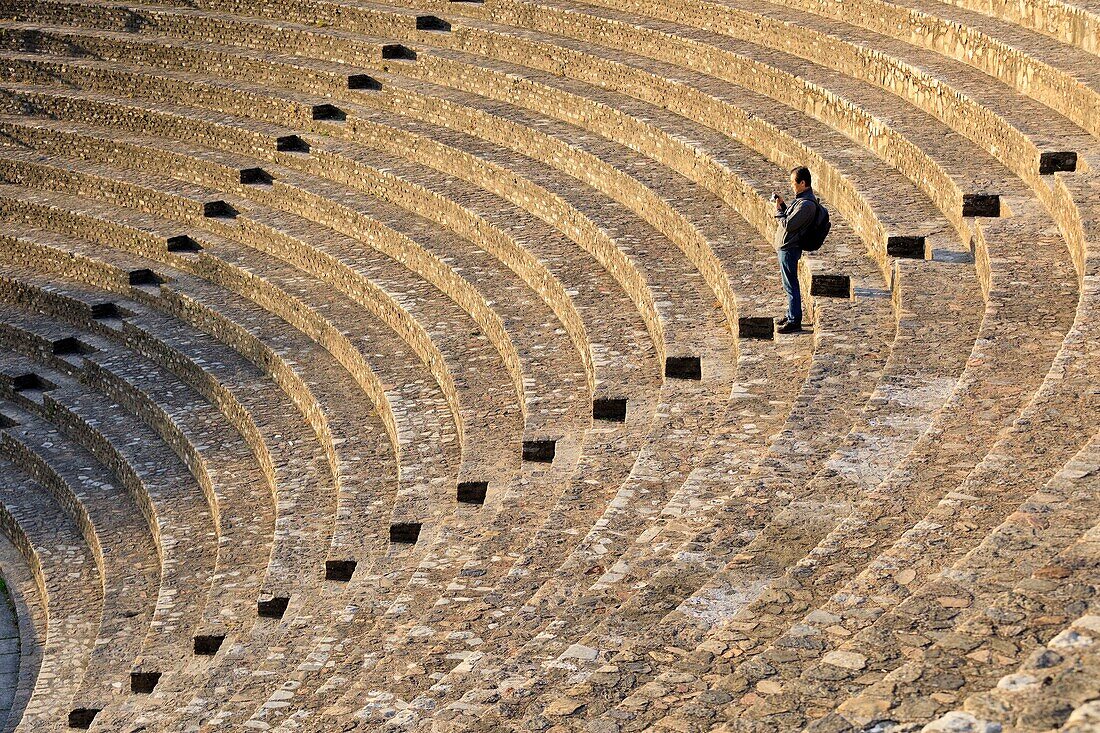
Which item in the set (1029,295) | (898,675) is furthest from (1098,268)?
(898,675)

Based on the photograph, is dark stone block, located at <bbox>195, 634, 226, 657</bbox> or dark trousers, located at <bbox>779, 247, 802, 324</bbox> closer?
dark trousers, located at <bbox>779, 247, 802, 324</bbox>

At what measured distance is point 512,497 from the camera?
395 inches

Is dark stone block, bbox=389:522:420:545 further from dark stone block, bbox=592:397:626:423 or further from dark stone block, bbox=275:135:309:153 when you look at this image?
dark stone block, bbox=275:135:309:153

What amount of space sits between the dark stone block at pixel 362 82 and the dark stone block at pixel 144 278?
318cm

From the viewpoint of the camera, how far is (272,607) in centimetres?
1094

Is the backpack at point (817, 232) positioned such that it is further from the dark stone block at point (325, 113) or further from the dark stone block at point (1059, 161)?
the dark stone block at point (325, 113)

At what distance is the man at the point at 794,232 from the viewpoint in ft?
33.5

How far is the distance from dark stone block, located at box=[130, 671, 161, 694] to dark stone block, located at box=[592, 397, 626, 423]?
363 centimetres

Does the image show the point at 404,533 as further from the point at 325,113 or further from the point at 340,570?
the point at 325,113

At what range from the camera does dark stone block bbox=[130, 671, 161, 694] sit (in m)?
11.0

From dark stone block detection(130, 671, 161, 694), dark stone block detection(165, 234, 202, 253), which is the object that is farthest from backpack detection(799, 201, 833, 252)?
dark stone block detection(165, 234, 202, 253)

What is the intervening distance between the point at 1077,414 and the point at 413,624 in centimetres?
356

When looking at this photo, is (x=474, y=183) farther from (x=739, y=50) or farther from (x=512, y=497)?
(x=512, y=497)

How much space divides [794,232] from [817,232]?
18 centimetres
